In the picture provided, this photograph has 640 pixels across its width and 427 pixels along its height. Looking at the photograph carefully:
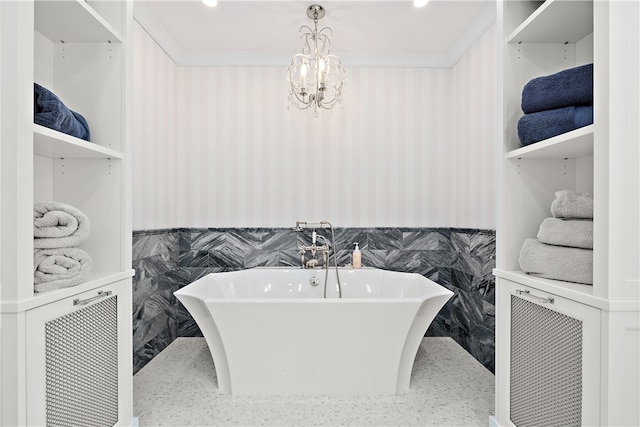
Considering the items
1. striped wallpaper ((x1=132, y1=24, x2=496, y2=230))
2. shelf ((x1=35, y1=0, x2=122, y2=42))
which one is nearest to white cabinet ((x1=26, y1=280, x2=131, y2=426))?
shelf ((x1=35, y1=0, x2=122, y2=42))

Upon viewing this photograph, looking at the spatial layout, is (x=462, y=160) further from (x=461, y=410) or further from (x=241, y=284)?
(x=241, y=284)

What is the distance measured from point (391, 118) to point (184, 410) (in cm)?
280

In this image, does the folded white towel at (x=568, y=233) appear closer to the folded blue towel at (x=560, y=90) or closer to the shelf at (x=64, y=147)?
the folded blue towel at (x=560, y=90)

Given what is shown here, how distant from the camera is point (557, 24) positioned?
153cm

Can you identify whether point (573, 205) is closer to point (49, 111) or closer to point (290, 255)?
point (49, 111)

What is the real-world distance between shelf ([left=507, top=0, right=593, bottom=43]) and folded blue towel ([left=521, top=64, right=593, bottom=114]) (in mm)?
236

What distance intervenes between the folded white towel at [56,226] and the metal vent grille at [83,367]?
0.28 meters

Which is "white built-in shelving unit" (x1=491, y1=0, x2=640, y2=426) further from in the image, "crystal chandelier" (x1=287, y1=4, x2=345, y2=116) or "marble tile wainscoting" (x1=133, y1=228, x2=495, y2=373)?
"marble tile wainscoting" (x1=133, y1=228, x2=495, y2=373)

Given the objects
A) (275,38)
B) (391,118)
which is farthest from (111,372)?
(391,118)

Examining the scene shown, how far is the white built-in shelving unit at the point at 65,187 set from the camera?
3.46 feet

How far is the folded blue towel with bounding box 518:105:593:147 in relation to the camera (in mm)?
1382

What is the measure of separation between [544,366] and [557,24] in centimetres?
144

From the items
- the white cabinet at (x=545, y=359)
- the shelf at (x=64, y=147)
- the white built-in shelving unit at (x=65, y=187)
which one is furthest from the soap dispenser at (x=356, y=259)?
the shelf at (x=64, y=147)
